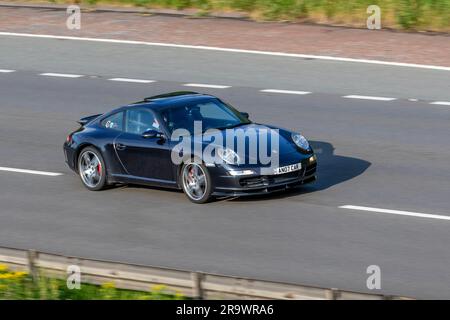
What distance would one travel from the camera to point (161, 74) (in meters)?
23.9

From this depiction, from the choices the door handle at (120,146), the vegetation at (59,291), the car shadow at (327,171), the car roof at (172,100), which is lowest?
the car shadow at (327,171)

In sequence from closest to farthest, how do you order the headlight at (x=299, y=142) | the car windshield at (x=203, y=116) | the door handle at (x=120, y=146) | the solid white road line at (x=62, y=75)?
1. the headlight at (x=299, y=142)
2. the car windshield at (x=203, y=116)
3. the door handle at (x=120, y=146)
4. the solid white road line at (x=62, y=75)

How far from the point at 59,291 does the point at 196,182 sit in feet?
14.7

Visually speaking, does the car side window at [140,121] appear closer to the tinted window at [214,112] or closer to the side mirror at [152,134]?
the side mirror at [152,134]

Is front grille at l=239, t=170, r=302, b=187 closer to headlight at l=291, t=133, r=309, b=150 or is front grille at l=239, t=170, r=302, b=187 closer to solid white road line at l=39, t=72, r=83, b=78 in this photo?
headlight at l=291, t=133, r=309, b=150

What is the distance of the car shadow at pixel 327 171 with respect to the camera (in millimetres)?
15906

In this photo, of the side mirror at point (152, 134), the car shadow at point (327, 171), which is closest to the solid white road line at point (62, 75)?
the car shadow at point (327, 171)

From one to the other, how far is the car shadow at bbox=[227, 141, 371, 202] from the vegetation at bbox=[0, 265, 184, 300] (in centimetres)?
466

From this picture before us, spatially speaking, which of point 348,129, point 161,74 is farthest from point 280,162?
point 161,74

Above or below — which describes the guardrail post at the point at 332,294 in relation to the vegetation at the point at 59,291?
above

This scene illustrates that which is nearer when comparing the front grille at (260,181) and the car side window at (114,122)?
the front grille at (260,181)

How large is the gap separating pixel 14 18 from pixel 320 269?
18.5 metres

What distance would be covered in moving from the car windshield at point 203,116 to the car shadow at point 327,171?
3.79 feet
